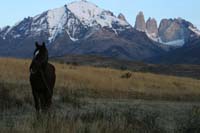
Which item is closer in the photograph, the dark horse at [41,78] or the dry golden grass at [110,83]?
the dark horse at [41,78]

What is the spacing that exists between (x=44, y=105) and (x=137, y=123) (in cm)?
342

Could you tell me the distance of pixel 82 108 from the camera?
20672 millimetres

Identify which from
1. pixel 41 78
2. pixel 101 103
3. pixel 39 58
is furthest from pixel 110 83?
pixel 39 58

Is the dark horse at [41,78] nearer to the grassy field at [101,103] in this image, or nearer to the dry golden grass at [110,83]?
the grassy field at [101,103]

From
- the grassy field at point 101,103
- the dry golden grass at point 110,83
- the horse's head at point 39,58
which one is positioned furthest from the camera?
the dry golden grass at point 110,83

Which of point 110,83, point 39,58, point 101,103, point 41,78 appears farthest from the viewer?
point 110,83

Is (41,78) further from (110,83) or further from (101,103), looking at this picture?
(110,83)

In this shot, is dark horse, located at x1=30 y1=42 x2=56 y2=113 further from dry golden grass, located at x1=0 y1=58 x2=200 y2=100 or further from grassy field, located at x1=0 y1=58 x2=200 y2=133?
dry golden grass, located at x1=0 y1=58 x2=200 y2=100

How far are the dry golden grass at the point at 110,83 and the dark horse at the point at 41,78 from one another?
12879mm

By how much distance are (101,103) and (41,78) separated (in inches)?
324

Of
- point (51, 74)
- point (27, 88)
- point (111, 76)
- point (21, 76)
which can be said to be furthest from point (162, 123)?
point (111, 76)

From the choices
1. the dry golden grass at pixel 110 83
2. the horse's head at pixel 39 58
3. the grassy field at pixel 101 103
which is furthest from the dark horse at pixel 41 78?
the dry golden grass at pixel 110 83

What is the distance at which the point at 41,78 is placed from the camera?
15.7m

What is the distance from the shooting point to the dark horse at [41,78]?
1530 centimetres
